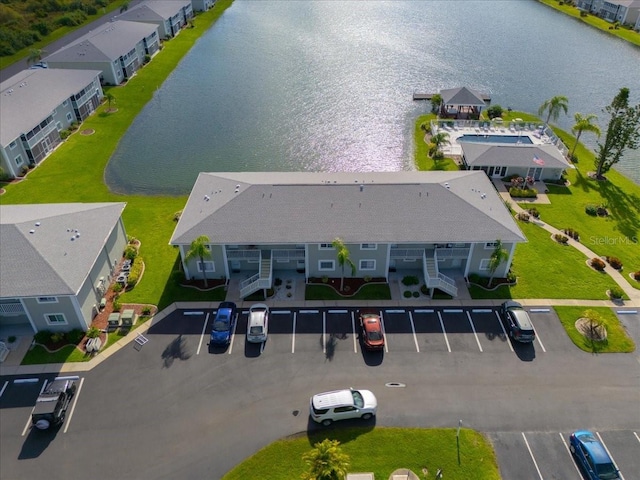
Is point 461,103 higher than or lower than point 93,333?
higher

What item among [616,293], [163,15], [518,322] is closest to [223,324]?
[518,322]

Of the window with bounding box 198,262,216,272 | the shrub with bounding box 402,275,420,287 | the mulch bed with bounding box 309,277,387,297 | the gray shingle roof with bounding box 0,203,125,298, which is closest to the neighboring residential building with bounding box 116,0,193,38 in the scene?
the gray shingle roof with bounding box 0,203,125,298

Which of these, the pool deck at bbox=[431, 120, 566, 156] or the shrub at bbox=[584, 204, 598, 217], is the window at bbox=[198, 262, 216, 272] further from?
the shrub at bbox=[584, 204, 598, 217]

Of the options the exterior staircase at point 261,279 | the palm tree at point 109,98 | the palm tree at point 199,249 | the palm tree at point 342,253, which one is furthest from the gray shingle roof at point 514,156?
the palm tree at point 109,98

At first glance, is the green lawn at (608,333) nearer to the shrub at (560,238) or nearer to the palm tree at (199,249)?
the shrub at (560,238)

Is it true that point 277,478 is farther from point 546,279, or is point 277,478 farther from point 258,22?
point 258,22

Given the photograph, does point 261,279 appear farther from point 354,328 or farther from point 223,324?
point 354,328
